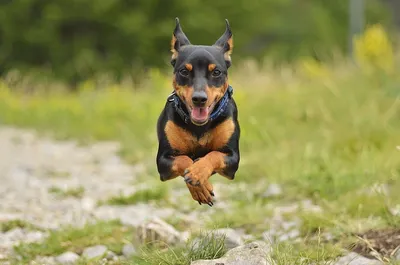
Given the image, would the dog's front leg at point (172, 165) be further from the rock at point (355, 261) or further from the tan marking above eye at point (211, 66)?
the rock at point (355, 261)

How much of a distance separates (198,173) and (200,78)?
1.26ft

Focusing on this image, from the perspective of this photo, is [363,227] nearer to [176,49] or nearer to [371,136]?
[176,49]

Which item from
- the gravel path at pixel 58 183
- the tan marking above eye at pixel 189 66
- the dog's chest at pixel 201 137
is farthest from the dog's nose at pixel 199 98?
the gravel path at pixel 58 183

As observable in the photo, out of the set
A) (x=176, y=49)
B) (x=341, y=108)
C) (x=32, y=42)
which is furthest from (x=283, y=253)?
(x=32, y=42)

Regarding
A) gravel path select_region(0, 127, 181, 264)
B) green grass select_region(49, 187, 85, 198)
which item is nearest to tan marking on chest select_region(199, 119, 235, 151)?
gravel path select_region(0, 127, 181, 264)

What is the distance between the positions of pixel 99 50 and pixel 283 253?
17.9 meters

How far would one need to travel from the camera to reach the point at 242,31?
2192cm

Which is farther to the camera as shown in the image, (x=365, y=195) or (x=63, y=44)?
(x=63, y=44)

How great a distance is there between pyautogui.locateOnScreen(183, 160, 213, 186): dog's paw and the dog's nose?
11.3 inches

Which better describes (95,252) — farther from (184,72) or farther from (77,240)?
(184,72)

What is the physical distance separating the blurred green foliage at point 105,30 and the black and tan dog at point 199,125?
1558cm

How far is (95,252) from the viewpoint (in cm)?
502

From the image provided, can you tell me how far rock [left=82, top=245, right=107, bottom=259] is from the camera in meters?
4.90

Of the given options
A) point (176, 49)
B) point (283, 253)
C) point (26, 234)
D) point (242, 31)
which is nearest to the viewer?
point (176, 49)
